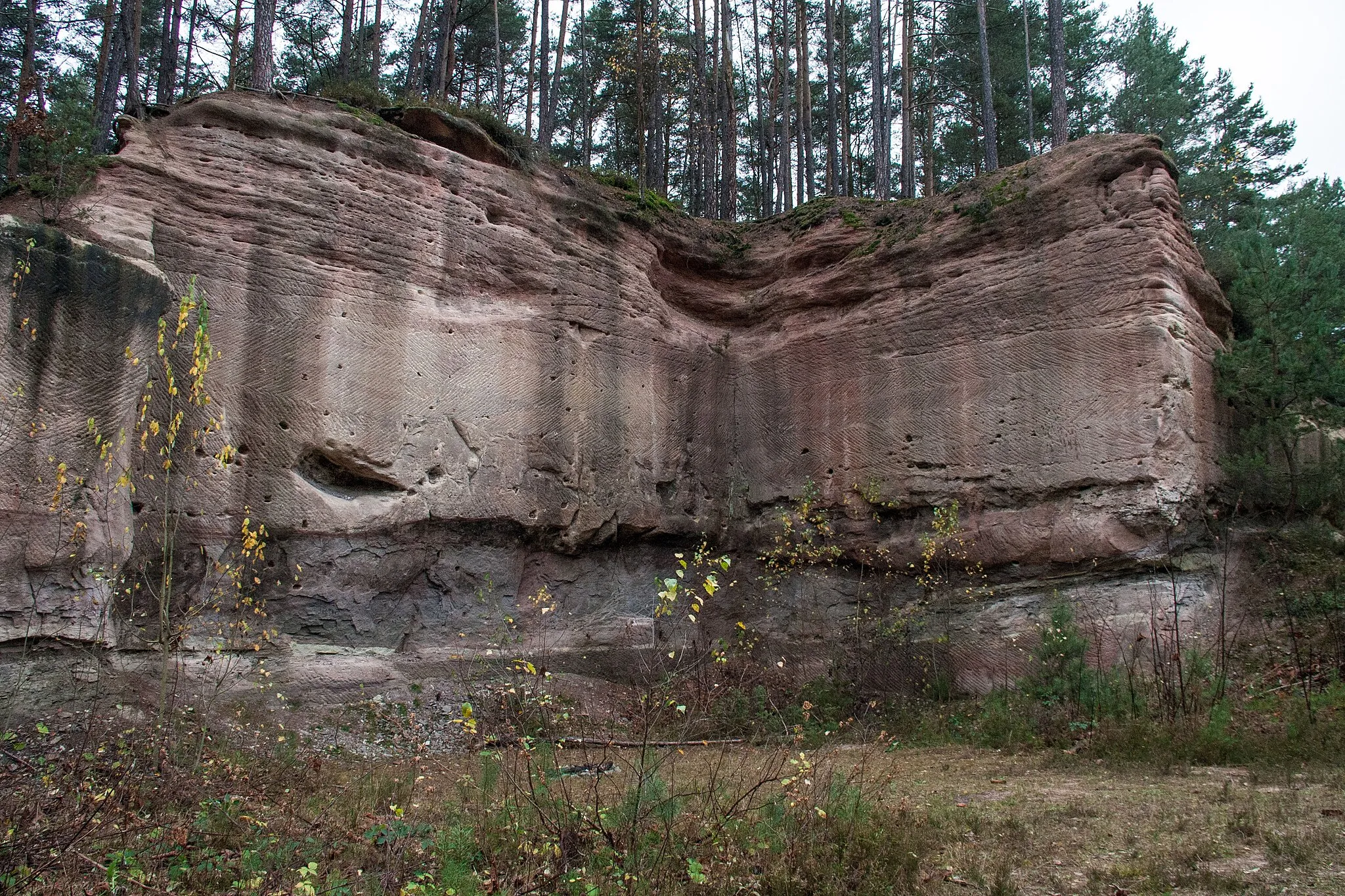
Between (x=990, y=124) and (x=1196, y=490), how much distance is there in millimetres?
11953

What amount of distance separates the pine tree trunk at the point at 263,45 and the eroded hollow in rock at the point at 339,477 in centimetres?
504

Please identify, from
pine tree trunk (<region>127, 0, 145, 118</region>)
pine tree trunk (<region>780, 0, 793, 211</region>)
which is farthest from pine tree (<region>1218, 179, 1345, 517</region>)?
pine tree trunk (<region>127, 0, 145, 118</region>)

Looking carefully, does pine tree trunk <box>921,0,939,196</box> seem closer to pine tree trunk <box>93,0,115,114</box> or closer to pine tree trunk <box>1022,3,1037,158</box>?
pine tree trunk <box>1022,3,1037,158</box>

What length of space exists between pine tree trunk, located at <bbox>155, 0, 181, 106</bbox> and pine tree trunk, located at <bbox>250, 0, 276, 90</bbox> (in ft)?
19.4

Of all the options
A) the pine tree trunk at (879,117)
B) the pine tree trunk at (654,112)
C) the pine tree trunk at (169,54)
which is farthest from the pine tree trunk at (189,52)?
the pine tree trunk at (879,117)

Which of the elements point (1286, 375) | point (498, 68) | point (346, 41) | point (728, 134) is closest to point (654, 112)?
point (728, 134)

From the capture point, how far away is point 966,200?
11562 millimetres

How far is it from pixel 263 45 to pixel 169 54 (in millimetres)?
7502

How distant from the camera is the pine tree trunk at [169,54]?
17109mm

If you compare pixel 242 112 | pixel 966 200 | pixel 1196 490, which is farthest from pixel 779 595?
pixel 242 112

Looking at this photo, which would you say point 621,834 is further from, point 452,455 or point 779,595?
point 779,595

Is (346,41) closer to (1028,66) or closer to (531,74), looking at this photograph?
(531,74)

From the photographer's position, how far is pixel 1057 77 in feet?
51.5

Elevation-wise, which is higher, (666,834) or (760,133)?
(760,133)
